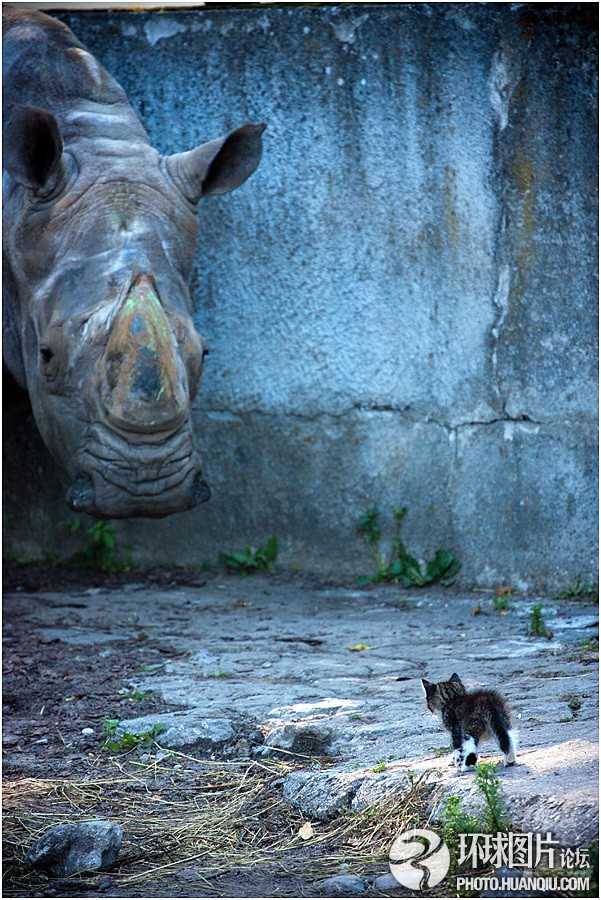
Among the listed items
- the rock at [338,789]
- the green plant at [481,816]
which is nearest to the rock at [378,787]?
the rock at [338,789]

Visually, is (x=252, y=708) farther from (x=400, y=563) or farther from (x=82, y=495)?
(x=400, y=563)

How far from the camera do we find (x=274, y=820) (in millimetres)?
3650

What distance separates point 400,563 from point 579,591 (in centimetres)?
106

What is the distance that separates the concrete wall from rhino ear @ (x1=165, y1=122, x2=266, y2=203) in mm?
1091

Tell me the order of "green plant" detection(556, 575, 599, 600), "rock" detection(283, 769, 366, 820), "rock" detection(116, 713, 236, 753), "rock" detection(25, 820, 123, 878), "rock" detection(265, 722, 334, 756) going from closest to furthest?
"rock" detection(25, 820, 123, 878)
"rock" detection(283, 769, 366, 820)
"rock" detection(265, 722, 334, 756)
"rock" detection(116, 713, 236, 753)
"green plant" detection(556, 575, 599, 600)

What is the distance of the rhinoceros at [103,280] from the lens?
4980 mm

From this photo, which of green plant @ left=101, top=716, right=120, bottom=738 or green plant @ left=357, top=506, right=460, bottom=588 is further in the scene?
green plant @ left=357, top=506, right=460, bottom=588

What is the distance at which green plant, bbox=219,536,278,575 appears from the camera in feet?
23.6

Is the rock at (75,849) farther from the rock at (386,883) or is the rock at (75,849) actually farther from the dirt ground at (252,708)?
the rock at (386,883)

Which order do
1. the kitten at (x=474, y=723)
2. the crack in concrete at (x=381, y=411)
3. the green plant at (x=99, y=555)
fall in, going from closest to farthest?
1. the kitten at (x=474, y=723)
2. the crack in concrete at (x=381, y=411)
3. the green plant at (x=99, y=555)

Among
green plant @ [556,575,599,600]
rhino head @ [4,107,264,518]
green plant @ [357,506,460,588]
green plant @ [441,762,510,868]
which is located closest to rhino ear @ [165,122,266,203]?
rhino head @ [4,107,264,518]

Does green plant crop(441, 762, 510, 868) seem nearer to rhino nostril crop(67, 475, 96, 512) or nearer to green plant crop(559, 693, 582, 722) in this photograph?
green plant crop(559, 693, 582, 722)

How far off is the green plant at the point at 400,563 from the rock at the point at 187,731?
256 centimetres

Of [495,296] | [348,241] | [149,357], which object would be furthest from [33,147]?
[495,296]
